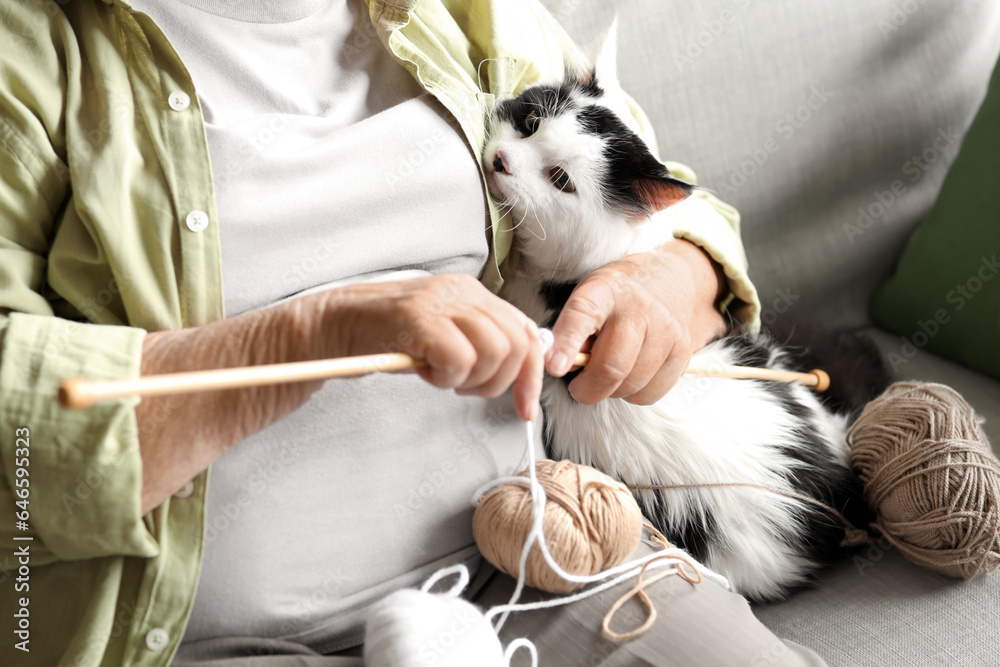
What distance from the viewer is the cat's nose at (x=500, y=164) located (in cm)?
83

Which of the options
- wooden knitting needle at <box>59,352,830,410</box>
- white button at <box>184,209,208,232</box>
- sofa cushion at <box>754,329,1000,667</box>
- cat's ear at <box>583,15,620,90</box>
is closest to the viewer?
wooden knitting needle at <box>59,352,830,410</box>

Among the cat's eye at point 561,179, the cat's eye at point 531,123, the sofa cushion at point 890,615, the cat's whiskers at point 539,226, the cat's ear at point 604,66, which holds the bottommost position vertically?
the sofa cushion at point 890,615

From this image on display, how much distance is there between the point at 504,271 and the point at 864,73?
81cm

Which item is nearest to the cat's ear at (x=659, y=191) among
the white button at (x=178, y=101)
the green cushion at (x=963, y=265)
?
the white button at (x=178, y=101)

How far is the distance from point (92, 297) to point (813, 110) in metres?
1.16

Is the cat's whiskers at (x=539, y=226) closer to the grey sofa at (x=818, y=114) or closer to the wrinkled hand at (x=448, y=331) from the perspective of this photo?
the wrinkled hand at (x=448, y=331)

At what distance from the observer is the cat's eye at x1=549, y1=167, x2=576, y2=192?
0.85 meters

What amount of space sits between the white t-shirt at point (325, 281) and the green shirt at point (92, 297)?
35 millimetres

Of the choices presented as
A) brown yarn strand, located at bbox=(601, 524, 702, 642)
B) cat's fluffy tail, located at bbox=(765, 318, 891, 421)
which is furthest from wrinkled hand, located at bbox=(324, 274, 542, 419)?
cat's fluffy tail, located at bbox=(765, 318, 891, 421)

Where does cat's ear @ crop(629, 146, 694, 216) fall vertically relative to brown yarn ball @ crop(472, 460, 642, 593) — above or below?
above

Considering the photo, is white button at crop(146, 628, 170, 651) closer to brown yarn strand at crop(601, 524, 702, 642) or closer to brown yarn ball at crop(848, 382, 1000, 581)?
brown yarn strand at crop(601, 524, 702, 642)

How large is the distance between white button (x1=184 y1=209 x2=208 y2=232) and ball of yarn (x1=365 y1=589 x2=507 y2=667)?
0.39 m

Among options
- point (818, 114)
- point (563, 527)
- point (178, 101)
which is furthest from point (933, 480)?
point (178, 101)

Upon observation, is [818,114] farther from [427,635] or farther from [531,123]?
[427,635]
